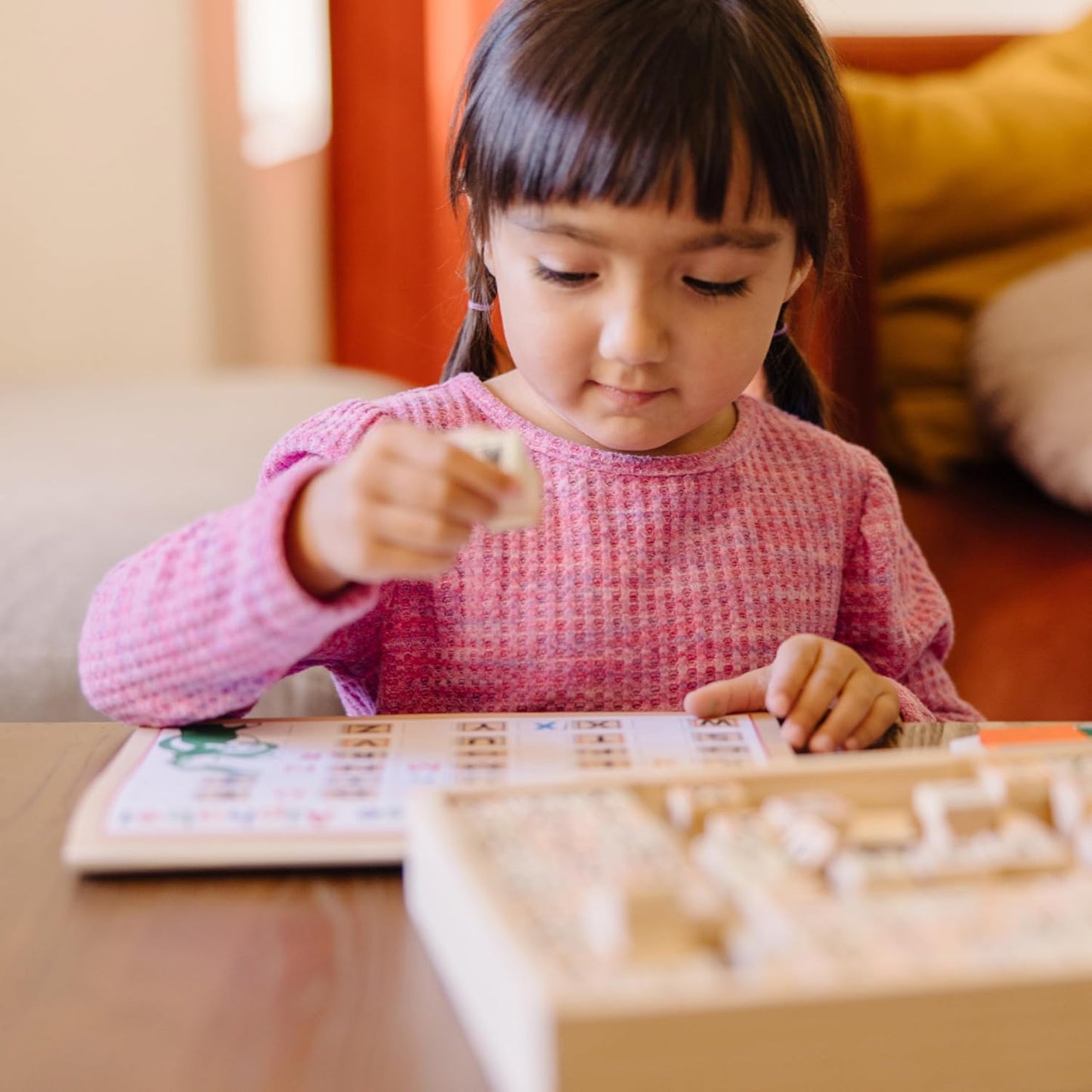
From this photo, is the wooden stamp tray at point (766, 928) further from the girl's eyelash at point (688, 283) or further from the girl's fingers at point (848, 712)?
the girl's eyelash at point (688, 283)

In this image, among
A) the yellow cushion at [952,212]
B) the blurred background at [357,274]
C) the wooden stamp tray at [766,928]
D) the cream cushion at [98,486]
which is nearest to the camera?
the wooden stamp tray at [766,928]

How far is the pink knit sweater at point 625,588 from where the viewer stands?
827mm

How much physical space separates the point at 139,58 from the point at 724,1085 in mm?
2682

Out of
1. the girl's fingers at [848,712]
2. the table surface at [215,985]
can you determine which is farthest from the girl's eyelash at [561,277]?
the table surface at [215,985]

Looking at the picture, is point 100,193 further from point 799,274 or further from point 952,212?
point 799,274

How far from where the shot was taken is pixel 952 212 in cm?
179

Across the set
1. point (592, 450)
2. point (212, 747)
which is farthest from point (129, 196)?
point (212, 747)

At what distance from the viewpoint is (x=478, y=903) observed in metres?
0.40

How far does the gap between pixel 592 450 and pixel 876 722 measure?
0.27 meters

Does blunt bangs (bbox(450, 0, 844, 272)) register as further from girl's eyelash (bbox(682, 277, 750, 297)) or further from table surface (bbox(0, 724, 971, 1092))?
table surface (bbox(0, 724, 971, 1092))

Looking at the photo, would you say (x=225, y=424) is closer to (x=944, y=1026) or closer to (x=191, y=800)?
(x=191, y=800)

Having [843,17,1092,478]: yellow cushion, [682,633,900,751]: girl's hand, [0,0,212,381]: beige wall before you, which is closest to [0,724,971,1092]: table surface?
[682,633,900,751]: girl's hand

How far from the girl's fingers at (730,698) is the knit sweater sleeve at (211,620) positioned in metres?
0.16

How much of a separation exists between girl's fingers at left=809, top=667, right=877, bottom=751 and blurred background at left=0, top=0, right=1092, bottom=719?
1.67 feet
